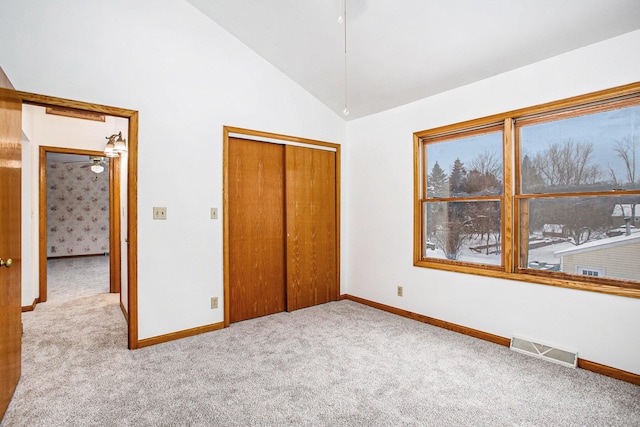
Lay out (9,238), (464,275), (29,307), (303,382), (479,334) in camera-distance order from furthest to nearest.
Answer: (29,307) → (464,275) → (479,334) → (303,382) → (9,238)

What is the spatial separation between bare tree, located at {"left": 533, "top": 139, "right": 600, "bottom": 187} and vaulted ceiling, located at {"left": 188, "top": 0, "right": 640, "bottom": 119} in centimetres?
73

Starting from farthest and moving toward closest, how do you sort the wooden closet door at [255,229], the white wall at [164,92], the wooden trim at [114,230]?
1. the wooden trim at [114,230]
2. the wooden closet door at [255,229]
3. the white wall at [164,92]

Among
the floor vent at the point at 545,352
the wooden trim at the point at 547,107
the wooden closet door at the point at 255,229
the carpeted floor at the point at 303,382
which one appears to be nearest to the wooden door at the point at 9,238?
the carpeted floor at the point at 303,382

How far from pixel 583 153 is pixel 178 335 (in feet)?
12.2

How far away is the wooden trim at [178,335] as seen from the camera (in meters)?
2.77

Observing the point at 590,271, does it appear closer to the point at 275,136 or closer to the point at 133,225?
the point at 275,136

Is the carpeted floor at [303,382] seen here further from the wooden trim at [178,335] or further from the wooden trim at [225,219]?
the wooden trim at [225,219]

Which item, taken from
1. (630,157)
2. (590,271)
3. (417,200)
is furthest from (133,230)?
(630,157)

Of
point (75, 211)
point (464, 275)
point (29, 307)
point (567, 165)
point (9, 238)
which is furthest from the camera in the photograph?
point (75, 211)

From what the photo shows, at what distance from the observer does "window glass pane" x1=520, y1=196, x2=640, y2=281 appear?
2.26 m

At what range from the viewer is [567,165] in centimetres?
254

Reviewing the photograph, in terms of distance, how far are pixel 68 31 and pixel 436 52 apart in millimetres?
2949

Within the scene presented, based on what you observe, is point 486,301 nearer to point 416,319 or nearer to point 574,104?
point 416,319

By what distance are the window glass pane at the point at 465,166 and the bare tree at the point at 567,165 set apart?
345 millimetres
